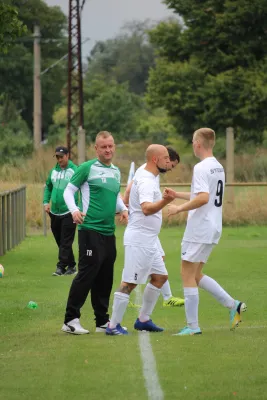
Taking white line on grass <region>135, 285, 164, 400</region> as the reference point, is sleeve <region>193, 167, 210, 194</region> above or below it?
above

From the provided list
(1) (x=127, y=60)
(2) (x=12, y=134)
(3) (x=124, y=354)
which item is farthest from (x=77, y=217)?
(1) (x=127, y=60)

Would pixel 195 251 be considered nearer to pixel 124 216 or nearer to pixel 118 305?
pixel 118 305

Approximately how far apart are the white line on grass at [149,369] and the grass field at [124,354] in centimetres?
4

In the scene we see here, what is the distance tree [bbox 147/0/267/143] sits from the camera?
50.3 m

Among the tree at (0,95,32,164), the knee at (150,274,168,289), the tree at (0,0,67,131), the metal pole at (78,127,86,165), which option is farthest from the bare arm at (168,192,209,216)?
the tree at (0,0,67,131)

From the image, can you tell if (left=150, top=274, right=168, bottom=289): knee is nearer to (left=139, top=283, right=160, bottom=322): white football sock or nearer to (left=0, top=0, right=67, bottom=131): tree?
(left=139, top=283, right=160, bottom=322): white football sock

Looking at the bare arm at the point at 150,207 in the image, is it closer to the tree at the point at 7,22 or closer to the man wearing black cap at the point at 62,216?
the man wearing black cap at the point at 62,216

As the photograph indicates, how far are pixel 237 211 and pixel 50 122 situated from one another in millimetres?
58945

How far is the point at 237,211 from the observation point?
30750 mm

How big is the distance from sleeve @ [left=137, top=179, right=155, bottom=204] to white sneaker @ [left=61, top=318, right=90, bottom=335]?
149cm

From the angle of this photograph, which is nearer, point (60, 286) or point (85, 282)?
point (85, 282)

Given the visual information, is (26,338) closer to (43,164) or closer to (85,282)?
(85,282)

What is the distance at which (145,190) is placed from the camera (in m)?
11.0

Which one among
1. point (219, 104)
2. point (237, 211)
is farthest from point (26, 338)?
point (219, 104)
